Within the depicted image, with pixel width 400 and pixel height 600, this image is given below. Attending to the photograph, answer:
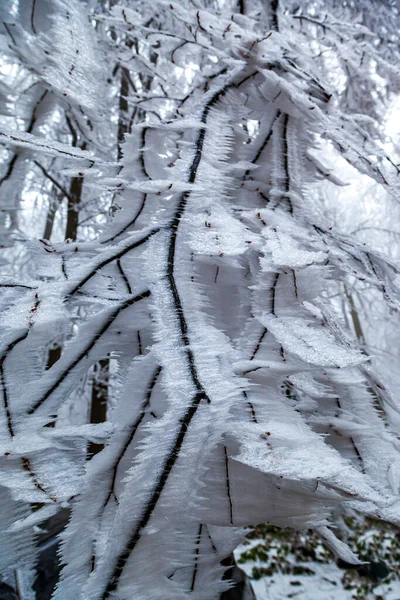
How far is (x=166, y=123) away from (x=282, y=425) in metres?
0.57

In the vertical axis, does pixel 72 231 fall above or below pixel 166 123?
below

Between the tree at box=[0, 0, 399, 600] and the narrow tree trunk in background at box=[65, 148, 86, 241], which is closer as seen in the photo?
the tree at box=[0, 0, 399, 600]

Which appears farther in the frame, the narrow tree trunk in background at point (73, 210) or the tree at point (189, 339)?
the narrow tree trunk in background at point (73, 210)

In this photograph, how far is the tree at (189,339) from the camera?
49cm

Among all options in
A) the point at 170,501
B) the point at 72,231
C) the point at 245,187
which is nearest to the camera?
the point at 170,501

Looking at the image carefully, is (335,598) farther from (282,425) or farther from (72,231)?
(282,425)

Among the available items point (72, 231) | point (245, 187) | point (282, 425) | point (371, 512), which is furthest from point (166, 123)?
point (72, 231)

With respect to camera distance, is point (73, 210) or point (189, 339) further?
point (73, 210)

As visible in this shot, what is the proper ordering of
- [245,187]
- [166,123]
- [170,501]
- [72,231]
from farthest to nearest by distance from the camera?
1. [72,231]
2. [245,187]
3. [166,123]
4. [170,501]

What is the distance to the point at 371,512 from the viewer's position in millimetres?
657

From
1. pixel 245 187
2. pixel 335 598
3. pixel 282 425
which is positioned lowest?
pixel 335 598

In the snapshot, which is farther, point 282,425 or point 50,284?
point 50,284

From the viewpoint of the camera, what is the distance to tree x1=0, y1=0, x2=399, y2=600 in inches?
19.4

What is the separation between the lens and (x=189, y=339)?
0.57 metres
